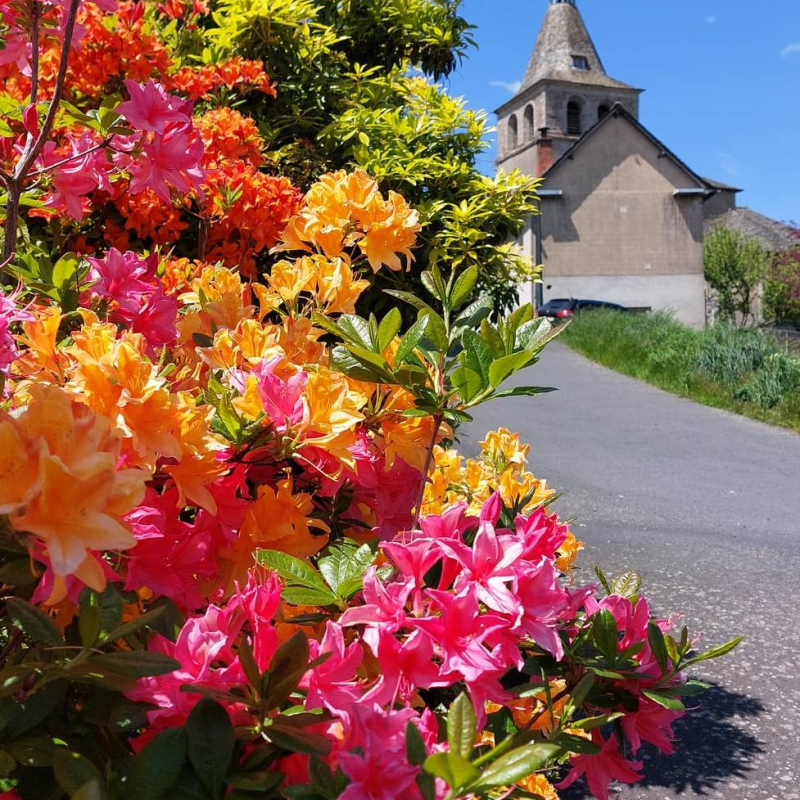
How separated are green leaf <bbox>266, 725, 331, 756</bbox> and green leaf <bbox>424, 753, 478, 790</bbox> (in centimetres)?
9

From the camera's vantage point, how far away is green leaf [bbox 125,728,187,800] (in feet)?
1.92

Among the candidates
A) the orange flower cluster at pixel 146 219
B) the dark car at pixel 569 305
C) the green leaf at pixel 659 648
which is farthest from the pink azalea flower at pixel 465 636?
the dark car at pixel 569 305

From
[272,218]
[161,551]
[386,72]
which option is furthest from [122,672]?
[386,72]

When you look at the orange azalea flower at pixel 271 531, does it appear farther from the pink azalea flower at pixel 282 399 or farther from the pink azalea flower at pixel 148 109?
the pink azalea flower at pixel 148 109

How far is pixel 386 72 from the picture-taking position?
13.1 feet

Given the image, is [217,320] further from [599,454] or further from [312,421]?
[599,454]

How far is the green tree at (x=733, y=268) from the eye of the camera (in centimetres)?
2739

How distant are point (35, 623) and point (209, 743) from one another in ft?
0.54

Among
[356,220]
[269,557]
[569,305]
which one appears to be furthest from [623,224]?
[269,557]

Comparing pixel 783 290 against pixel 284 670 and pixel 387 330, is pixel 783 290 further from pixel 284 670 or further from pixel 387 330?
pixel 284 670

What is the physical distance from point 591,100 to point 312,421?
1785 inches

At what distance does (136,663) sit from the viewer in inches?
24.1

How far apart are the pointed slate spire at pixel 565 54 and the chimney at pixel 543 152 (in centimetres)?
1028

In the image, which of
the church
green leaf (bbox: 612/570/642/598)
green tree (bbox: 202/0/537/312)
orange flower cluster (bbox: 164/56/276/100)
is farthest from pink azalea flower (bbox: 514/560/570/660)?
the church
